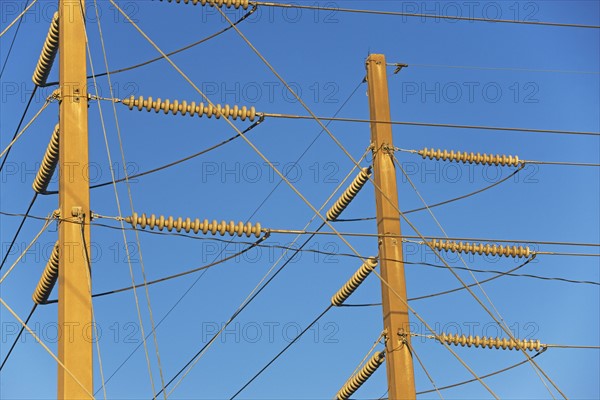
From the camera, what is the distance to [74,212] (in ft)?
44.1

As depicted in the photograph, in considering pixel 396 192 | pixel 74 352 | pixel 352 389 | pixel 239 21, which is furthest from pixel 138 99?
pixel 352 389

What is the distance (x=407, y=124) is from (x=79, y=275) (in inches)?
246

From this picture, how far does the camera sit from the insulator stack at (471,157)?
1891 centimetres

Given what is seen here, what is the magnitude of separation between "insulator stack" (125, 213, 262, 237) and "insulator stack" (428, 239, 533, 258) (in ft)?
15.2

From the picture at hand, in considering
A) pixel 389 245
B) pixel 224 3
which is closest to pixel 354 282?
pixel 389 245

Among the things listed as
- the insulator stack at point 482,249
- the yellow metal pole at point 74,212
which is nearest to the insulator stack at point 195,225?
the yellow metal pole at point 74,212

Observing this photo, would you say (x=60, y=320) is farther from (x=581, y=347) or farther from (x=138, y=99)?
(x=581, y=347)

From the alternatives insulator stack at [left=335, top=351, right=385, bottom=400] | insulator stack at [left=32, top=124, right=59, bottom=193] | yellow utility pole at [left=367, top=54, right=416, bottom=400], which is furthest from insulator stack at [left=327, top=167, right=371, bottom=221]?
insulator stack at [left=32, top=124, right=59, bottom=193]

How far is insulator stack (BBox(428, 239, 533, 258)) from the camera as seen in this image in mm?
18547

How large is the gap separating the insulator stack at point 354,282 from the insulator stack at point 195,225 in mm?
3271

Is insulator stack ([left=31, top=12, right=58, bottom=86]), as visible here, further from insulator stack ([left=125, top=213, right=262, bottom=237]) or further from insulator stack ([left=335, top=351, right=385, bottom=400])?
insulator stack ([left=335, top=351, right=385, bottom=400])

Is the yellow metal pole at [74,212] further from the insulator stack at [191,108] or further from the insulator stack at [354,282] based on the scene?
the insulator stack at [354,282]

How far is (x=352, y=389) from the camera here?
18.9m

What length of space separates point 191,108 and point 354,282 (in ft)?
14.8
